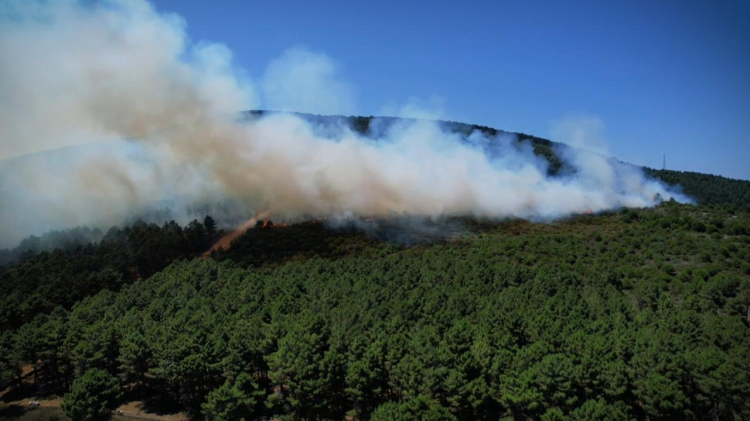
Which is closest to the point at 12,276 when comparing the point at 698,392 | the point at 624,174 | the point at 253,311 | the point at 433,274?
the point at 253,311

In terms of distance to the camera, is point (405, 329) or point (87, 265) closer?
point (405, 329)

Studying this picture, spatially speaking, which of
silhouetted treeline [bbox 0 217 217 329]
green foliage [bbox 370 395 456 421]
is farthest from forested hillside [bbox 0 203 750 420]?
silhouetted treeline [bbox 0 217 217 329]

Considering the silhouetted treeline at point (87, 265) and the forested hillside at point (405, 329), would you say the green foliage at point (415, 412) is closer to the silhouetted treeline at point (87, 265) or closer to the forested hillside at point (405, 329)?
the forested hillside at point (405, 329)

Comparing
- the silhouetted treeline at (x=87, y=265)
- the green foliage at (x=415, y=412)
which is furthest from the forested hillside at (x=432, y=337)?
the silhouetted treeline at (x=87, y=265)

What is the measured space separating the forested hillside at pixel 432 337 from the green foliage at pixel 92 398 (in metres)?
0.19

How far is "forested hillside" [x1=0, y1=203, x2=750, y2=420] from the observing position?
39281mm

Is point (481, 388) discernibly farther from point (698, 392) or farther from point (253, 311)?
point (253, 311)

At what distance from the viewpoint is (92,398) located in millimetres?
44125

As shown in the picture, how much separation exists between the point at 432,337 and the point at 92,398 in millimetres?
32204

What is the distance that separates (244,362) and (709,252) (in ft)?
237

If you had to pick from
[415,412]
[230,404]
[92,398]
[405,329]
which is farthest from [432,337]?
[92,398]

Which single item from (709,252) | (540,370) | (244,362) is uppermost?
(709,252)

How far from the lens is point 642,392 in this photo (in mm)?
38531

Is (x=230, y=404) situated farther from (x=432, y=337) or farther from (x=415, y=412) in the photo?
(x=432, y=337)
